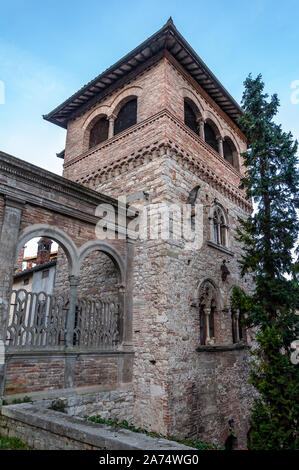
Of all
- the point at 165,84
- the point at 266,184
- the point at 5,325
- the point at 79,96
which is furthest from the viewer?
the point at 79,96

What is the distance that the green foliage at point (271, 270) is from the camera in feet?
19.5

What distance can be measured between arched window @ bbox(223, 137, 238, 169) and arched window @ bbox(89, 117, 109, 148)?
5.07 meters

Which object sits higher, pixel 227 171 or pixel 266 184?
pixel 227 171

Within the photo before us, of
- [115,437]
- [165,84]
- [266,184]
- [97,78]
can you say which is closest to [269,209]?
[266,184]

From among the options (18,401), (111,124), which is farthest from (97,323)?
(111,124)

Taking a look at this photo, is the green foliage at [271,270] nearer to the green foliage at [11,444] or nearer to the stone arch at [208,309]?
the stone arch at [208,309]

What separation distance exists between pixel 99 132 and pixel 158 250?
21.7ft

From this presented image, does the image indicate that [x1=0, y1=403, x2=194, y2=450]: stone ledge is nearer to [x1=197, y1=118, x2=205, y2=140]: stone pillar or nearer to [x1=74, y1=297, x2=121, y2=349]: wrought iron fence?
[x1=74, y1=297, x2=121, y2=349]: wrought iron fence

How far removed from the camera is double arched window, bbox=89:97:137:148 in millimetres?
11031

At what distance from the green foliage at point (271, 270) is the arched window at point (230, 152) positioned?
5.16 m

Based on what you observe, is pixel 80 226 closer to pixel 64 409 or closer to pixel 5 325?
pixel 5 325

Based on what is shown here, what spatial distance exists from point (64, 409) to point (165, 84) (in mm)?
9005

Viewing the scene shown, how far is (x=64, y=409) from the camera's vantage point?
6.04 m

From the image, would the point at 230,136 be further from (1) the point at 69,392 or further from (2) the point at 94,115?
(1) the point at 69,392
